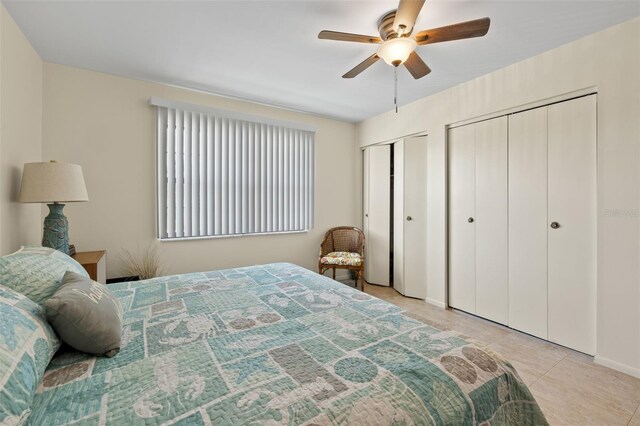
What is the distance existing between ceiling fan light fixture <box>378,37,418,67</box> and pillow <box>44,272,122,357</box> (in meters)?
2.06

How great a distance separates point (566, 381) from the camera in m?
1.99

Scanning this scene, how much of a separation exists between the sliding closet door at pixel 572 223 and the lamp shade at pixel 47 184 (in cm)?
383

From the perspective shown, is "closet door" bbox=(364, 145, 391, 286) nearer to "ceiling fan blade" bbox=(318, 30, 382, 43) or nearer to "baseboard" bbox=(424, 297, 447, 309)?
"baseboard" bbox=(424, 297, 447, 309)

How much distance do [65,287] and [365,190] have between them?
12.3ft

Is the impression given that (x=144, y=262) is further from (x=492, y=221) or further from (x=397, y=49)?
(x=492, y=221)

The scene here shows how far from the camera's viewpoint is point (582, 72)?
7.35ft

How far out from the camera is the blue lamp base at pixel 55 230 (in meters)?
2.14

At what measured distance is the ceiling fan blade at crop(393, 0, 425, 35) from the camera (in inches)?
58.9

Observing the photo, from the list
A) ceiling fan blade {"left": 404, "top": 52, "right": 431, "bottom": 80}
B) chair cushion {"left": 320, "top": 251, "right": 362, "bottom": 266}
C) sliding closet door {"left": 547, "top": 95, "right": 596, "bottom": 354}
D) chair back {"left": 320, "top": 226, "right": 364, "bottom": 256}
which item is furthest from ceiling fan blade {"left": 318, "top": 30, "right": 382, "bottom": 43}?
chair back {"left": 320, "top": 226, "right": 364, "bottom": 256}

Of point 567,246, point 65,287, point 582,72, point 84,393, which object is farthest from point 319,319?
point 582,72

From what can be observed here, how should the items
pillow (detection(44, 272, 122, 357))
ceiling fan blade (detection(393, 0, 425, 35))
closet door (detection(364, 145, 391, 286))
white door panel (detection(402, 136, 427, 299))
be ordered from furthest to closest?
closet door (detection(364, 145, 391, 286))
white door panel (detection(402, 136, 427, 299))
ceiling fan blade (detection(393, 0, 425, 35))
pillow (detection(44, 272, 122, 357))

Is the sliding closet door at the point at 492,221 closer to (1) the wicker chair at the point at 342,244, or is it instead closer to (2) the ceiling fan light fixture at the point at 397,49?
(1) the wicker chair at the point at 342,244

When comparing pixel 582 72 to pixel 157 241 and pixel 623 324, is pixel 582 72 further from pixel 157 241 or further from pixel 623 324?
pixel 157 241

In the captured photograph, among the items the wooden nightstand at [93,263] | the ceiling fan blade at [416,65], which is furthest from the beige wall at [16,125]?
the ceiling fan blade at [416,65]
